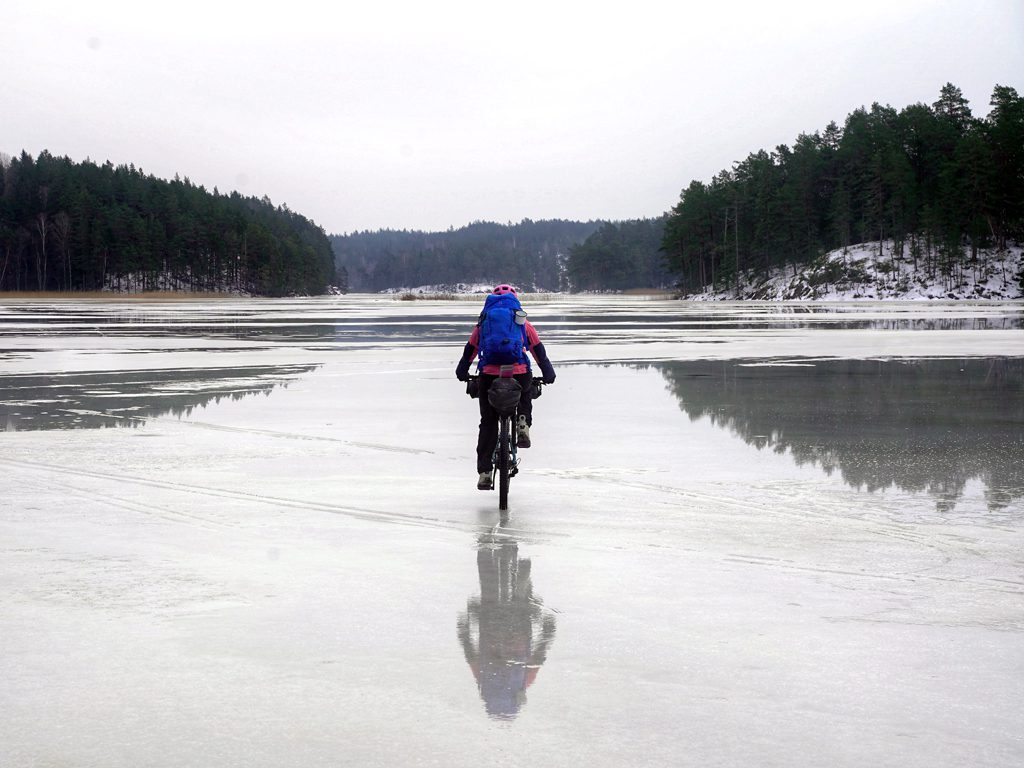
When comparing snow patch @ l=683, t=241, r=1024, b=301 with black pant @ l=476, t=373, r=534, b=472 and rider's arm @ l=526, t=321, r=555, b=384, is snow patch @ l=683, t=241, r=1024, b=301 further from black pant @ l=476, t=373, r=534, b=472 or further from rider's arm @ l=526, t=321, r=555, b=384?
black pant @ l=476, t=373, r=534, b=472

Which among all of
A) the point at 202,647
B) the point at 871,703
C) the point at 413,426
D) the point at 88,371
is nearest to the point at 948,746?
the point at 871,703

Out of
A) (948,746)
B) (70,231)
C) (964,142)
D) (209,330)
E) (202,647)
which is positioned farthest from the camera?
(70,231)

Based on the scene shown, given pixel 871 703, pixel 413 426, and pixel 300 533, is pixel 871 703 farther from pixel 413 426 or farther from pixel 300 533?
pixel 413 426

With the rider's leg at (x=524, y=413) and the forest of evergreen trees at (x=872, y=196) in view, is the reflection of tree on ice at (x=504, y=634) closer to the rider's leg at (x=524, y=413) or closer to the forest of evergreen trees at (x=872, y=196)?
the rider's leg at (x=524, y=413)

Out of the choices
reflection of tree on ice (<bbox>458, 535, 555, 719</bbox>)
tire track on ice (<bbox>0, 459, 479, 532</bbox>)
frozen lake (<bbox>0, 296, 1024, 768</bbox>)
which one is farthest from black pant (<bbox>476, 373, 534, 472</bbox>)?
reflection of tree on ice (<bbox>458, 535, 555, 719</bbox>)

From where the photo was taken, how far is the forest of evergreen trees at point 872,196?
111 m

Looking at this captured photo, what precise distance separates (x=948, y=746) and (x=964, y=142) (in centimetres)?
11891

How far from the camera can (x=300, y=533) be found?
8641 millimetres

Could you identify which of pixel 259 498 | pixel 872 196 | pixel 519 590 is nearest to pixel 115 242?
pixel 872 196

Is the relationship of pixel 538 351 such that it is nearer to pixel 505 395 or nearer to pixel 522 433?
pixel 505 395

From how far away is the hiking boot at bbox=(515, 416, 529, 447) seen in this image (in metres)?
10.1

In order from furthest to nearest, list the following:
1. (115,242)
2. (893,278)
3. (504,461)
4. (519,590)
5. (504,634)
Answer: (115,242) < (893,278) < (504,461) < (519,590) < (504,634)

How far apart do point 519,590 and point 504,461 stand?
9.42 ft

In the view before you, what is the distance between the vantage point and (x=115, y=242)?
176375mm
